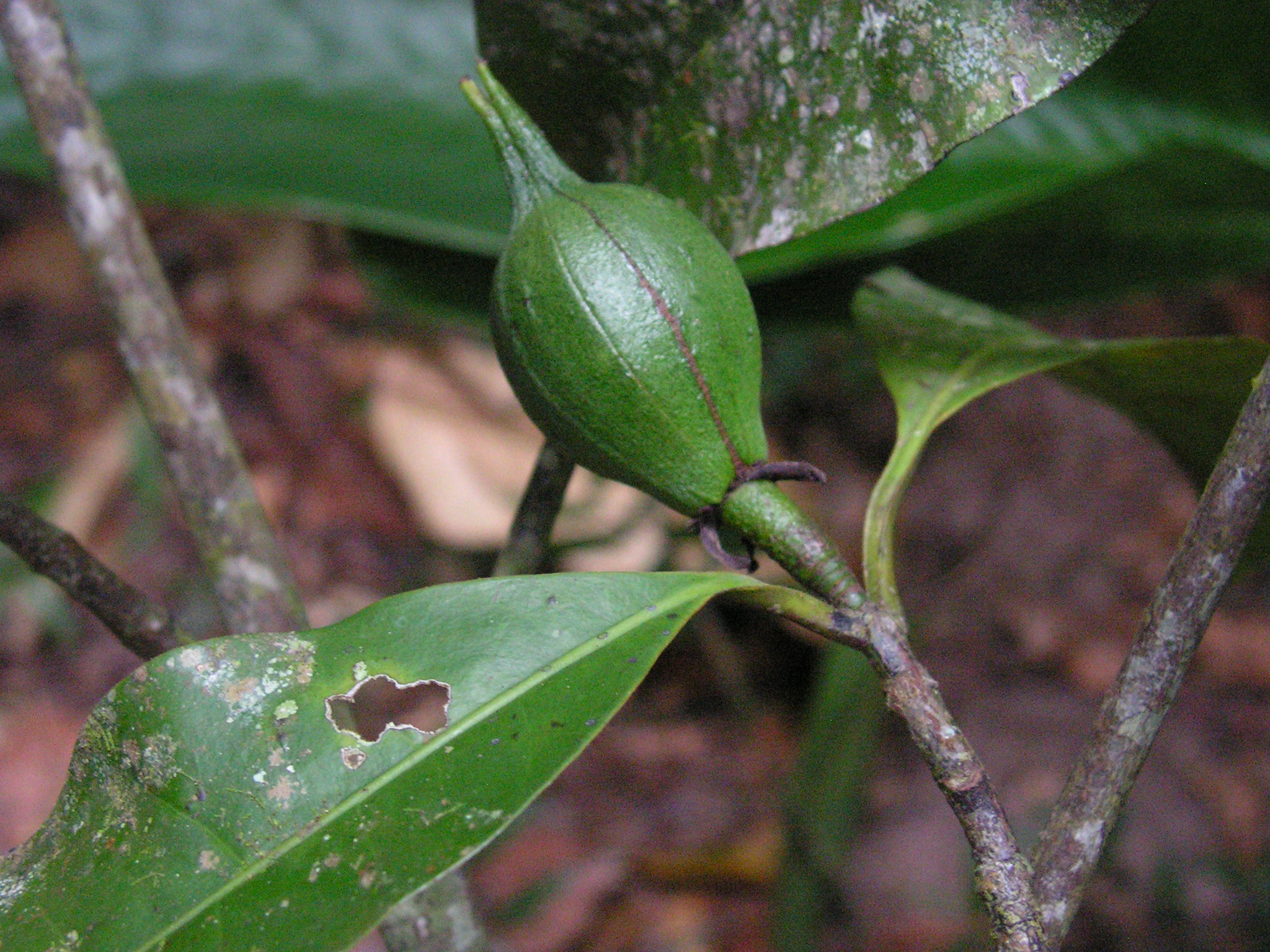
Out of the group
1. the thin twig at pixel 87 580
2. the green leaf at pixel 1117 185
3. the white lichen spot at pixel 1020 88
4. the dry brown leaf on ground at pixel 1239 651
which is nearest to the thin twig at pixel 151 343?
the thin twig at pixel 87 580

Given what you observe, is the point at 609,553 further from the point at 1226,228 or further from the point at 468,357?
the point at 1226,228

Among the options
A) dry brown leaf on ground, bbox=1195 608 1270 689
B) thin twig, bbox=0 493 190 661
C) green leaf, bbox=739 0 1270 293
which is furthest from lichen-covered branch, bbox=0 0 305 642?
dry brown leaf on ground, bbox=1195 608 1270 689

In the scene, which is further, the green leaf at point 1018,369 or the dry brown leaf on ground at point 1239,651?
the dry brown leaf on ground at point 1239,651

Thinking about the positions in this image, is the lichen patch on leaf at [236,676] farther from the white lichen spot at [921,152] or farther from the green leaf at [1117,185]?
the green leaf at [1117,185]

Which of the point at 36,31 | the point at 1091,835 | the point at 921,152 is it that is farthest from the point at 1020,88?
the point at 36,31

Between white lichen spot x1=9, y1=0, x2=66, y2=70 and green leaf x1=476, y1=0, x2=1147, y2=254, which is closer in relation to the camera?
green leaf x1=476, y1=0, x2=1147, y2=254

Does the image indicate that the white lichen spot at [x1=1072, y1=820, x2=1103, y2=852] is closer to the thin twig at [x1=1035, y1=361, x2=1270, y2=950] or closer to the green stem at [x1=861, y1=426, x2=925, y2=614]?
the thin twig at [x1=1035, y1=361, x2=1270, y2=950]
